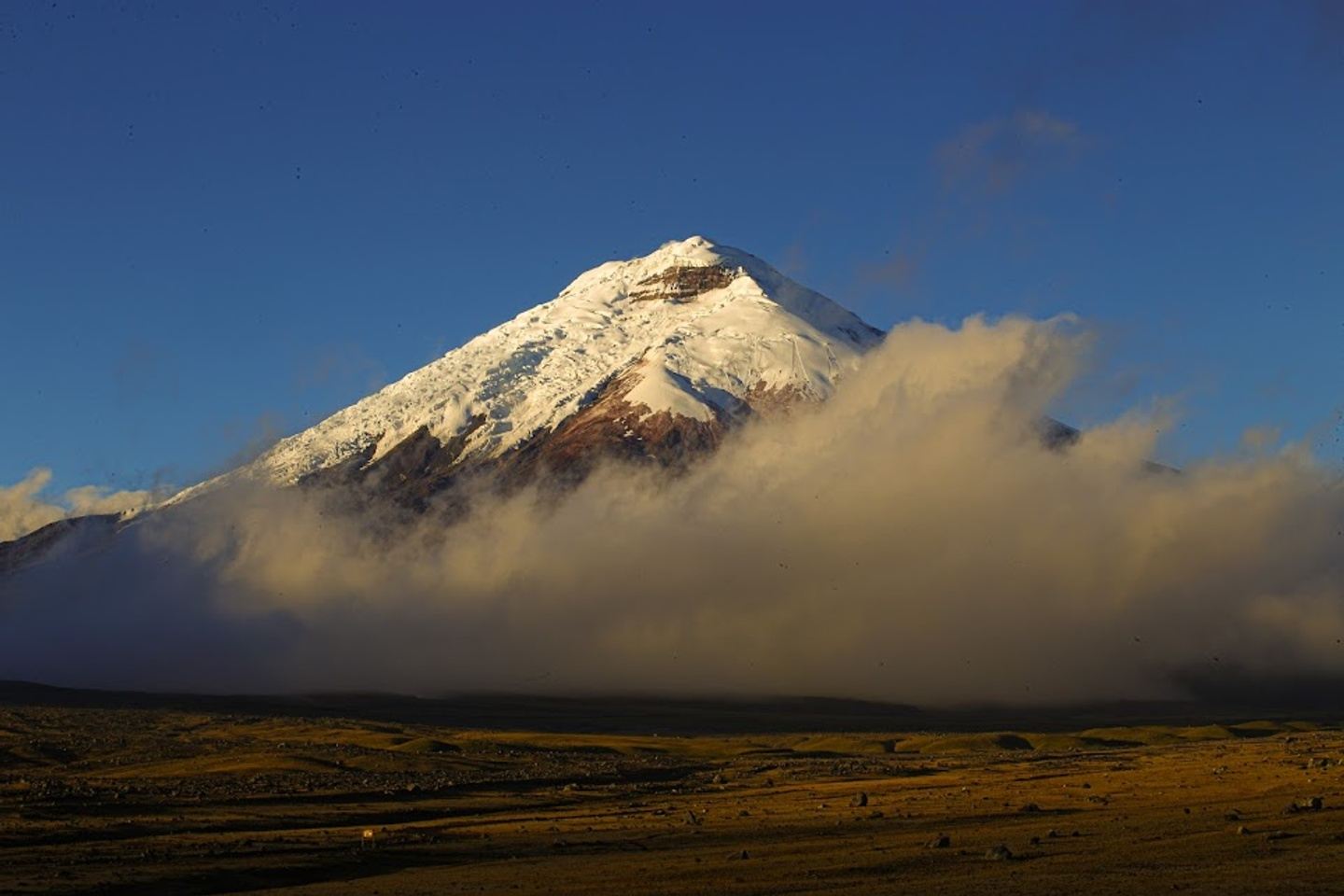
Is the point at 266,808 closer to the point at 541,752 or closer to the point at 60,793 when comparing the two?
the point at 60,793

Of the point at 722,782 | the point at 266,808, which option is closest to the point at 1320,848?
the point at 266,808

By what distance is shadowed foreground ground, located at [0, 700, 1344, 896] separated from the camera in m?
47.5

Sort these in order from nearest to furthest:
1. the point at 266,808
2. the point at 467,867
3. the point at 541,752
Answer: the point at 467,867, the point at 266,808, the point at 541,752

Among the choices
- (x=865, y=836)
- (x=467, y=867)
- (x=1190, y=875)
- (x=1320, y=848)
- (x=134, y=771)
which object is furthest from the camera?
(x=134, y=771)

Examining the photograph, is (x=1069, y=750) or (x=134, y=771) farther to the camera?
(x=1069, y=750)

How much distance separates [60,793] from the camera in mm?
85688

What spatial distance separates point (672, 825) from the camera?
2707 inches

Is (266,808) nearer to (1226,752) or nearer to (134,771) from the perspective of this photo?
(134,771)

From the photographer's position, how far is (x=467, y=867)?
5422 centimetres

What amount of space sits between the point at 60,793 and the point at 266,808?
1397cm

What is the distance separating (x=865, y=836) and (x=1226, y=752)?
255ft

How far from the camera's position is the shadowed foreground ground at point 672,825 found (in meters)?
47.5

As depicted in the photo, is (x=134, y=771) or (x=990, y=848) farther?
(x=134, y=771)

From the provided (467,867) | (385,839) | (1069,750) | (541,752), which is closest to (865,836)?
(467,867)
